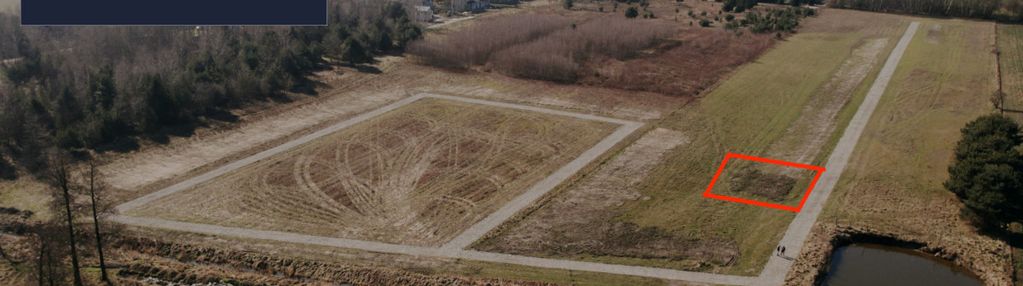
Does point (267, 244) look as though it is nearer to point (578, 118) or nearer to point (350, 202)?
point (350, 202)

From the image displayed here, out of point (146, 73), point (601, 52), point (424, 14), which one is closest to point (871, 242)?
point (601, 52)

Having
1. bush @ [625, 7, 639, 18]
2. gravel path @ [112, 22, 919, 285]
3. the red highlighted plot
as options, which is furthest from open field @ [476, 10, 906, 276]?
bush @ [625, 7, 639, 18]

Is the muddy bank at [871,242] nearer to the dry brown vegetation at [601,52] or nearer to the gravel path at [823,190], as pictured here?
the gravel path at [823,190]

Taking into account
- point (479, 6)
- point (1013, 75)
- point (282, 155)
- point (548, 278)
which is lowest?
point (548, 278)

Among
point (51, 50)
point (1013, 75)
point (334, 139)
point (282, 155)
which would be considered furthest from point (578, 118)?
point (51, 50)

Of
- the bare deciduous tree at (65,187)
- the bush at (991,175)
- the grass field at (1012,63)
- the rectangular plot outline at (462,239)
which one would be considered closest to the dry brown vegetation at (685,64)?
the rectangular plot outline at (462,239)

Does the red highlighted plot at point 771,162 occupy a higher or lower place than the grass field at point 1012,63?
lower
